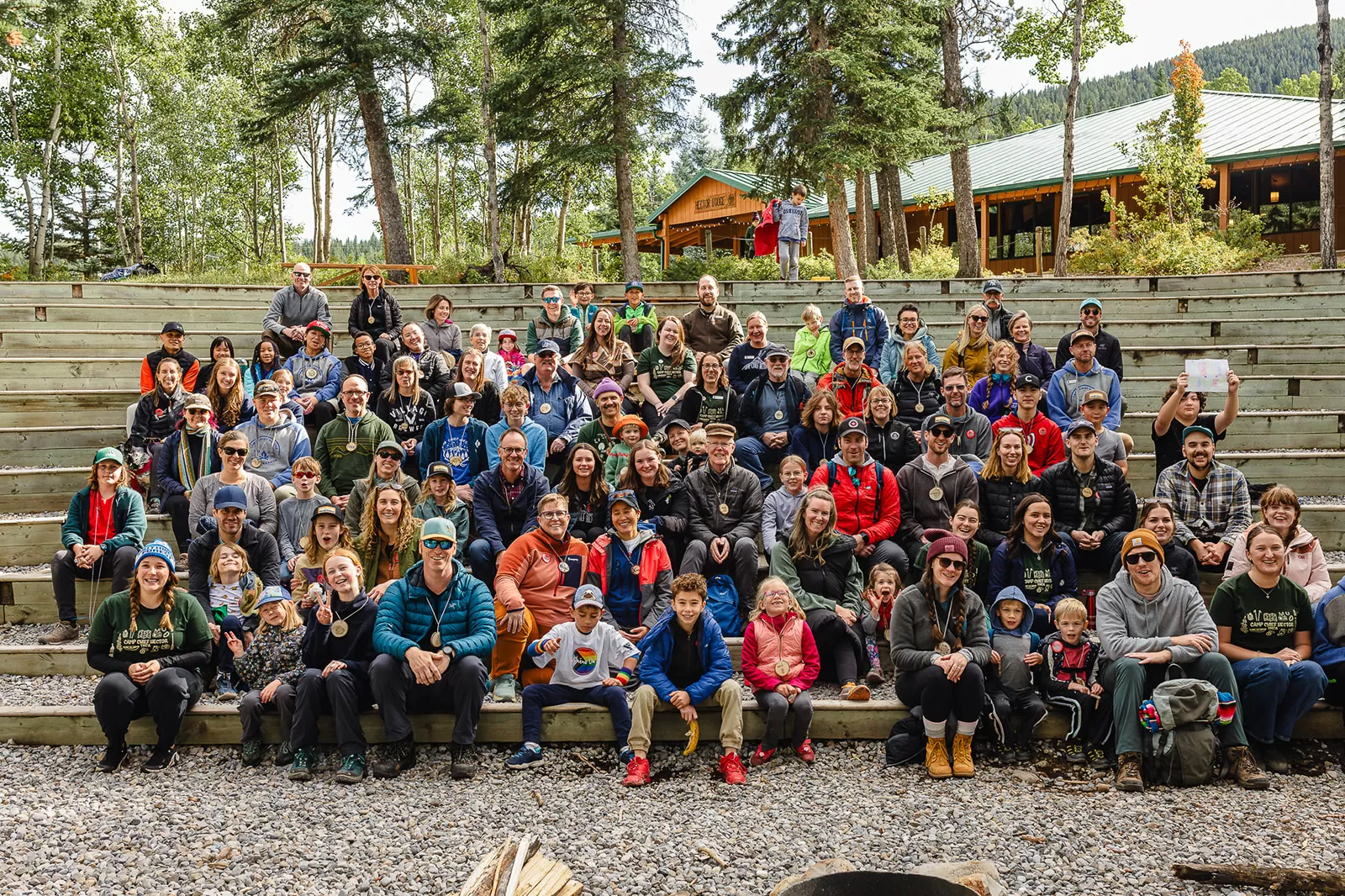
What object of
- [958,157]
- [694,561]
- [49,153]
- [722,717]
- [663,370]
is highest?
[49,153]

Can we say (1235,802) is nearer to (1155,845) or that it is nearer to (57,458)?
(1155,845)

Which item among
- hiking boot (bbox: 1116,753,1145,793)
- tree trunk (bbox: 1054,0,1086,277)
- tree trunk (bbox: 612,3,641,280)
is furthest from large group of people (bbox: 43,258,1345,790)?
tree trunk (bbox: 1054,0,1086,277)

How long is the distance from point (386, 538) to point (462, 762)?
1.64 m

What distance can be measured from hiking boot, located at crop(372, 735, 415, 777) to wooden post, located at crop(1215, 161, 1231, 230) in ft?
76.7

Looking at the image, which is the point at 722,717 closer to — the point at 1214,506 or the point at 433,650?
the point at 433,650

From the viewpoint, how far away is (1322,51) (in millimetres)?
15062

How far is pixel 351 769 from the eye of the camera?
522cm

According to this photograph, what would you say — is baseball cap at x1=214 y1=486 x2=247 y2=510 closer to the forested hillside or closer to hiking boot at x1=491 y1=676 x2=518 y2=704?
hiking boot at x1=491 y1=676 x2=518 y2=704

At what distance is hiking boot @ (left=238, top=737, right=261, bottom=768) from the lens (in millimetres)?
5363

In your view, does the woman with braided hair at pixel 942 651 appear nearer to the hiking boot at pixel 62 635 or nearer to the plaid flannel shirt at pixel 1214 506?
the plaid flannel shirt at pixel 1214 506

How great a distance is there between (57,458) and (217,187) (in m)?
40.1

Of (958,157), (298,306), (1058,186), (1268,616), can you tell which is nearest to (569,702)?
(1268,616)

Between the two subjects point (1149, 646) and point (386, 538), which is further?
point (386, 538)

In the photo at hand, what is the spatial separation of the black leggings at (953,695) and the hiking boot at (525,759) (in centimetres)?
214
